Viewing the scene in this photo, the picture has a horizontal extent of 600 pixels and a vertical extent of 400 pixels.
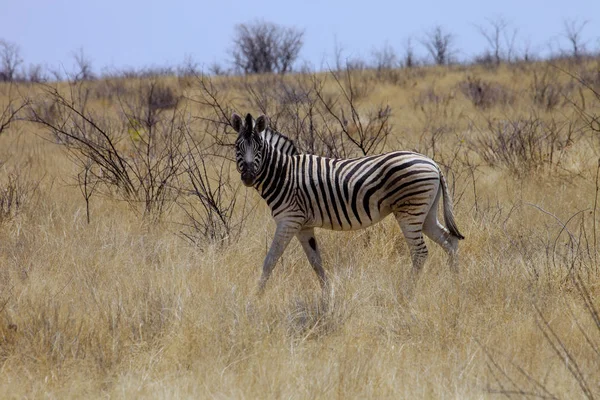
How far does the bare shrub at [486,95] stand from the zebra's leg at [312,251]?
39.7ft

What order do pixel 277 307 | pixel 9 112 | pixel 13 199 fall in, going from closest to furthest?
pixel 277 307
pixel 13 199
pixel 9 112

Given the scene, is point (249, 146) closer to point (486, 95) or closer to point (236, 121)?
point (236, 121)

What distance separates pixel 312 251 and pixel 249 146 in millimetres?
1001

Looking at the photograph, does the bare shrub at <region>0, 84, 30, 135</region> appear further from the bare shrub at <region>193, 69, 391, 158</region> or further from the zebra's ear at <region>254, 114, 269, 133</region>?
the zebra's ear at <region>254, 114, 269, 133</region>

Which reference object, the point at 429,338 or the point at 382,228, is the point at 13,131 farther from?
the point at 429,338

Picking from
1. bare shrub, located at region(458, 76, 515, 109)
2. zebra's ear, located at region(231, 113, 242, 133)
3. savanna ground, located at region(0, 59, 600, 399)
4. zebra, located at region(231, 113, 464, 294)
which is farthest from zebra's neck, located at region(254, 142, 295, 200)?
bare shrub, located at region(458, 76, 515, 109)

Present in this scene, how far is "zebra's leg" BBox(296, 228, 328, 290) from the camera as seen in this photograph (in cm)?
604

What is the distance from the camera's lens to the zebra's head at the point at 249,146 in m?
5.66

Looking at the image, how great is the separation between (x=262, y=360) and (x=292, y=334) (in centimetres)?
40

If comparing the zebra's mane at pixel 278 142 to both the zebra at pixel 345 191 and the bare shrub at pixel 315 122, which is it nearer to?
the zebra at pixel 345 191

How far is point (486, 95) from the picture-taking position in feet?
60.3

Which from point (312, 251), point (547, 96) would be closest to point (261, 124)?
point (312, 251)

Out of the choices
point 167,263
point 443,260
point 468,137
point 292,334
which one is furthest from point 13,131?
point 292,334

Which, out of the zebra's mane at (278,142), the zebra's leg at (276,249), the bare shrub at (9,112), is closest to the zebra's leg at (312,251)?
the zebra's leg at (276,249)
